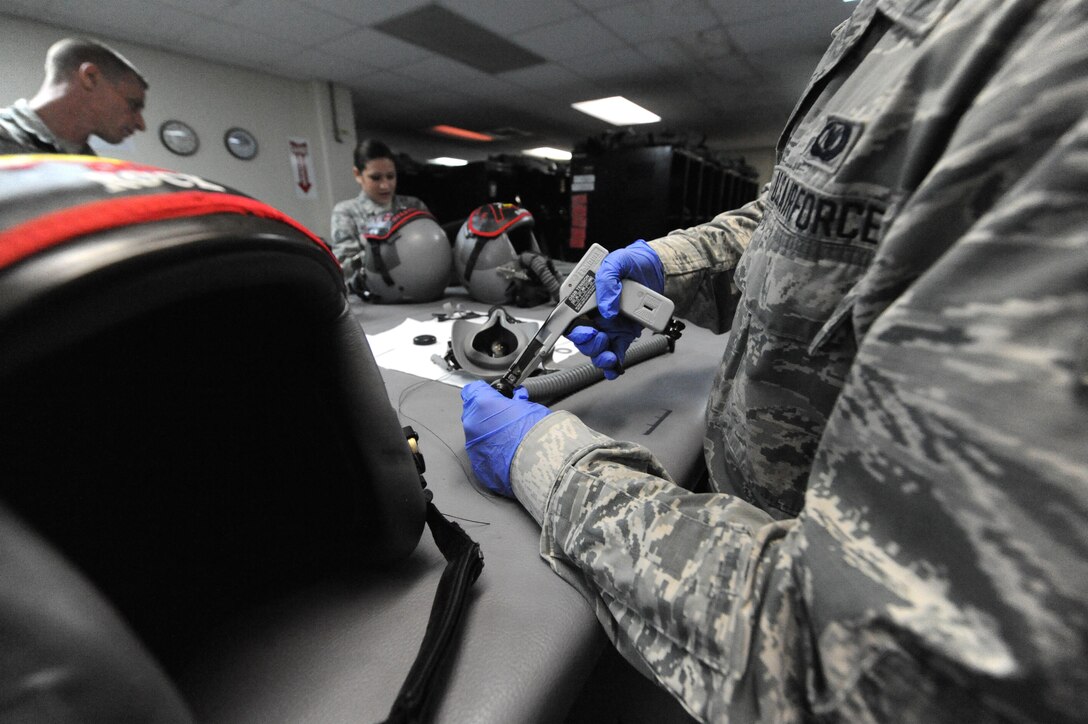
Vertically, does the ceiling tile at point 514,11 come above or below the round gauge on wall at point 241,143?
above

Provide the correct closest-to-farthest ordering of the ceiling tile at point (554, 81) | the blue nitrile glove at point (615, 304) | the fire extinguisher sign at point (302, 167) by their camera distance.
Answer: the blue nitrile glove at point (615, 304) < the ceiling tile at point (554, 81) < the fire extinguisher sign at point (302, 167)

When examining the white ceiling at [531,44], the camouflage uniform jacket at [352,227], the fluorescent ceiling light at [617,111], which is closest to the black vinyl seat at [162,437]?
the camouflage uniform jacket at [352,227]

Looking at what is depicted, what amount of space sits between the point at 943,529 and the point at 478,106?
448 centimetres

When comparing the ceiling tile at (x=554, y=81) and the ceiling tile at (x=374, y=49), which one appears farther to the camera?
the ceiling tile at (x=554, y=81)

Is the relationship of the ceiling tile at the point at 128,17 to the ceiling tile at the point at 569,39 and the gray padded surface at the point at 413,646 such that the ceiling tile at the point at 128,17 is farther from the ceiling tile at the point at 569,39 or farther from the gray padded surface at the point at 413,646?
the gray padded surface at the point at 413,646

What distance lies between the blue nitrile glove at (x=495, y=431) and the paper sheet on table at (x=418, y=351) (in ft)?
0.93

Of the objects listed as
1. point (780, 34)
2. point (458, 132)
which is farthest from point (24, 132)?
point (458, 132)

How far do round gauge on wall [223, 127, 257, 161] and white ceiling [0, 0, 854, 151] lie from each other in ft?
1.41

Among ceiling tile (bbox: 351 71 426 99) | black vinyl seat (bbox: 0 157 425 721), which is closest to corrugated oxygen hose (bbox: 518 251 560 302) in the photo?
black vinyl seat (bbox: 0 157 425 721)

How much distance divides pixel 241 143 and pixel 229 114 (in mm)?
179

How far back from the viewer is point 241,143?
2.95 meters

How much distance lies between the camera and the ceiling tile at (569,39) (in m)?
2.18

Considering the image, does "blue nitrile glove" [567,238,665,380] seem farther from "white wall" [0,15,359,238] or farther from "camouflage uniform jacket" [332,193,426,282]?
"white wall" [0,15,359,238]

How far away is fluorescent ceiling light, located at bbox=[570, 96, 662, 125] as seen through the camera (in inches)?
142
